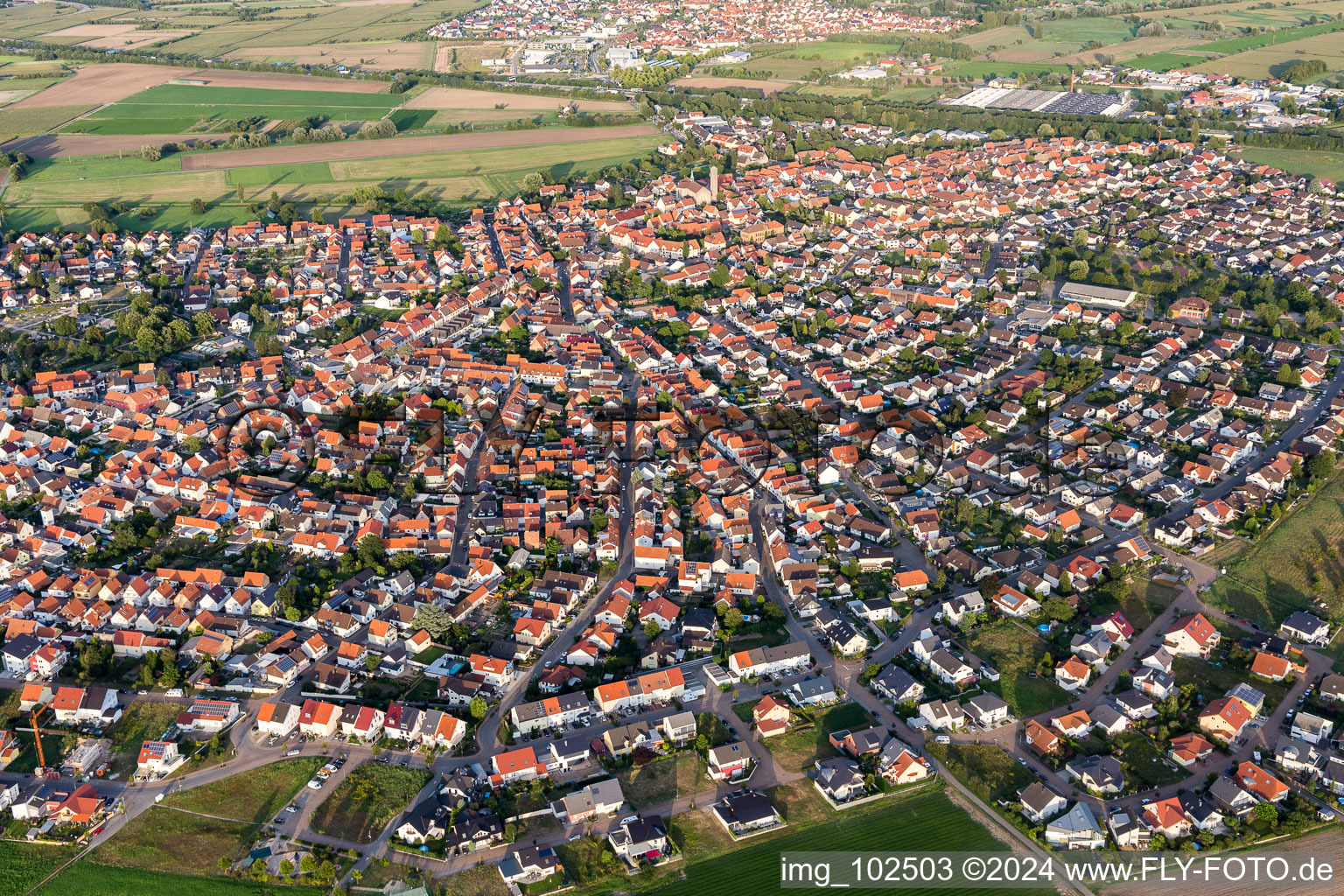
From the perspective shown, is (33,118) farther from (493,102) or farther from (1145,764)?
(1145,764)

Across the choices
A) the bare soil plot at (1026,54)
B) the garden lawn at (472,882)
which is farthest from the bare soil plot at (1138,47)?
the garden lawn at (472,882)

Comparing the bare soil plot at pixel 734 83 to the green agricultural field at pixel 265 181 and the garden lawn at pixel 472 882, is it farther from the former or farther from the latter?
the garden lawn at pixel 472 882

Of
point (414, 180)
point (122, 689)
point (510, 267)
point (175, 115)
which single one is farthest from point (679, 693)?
point (175, 115)

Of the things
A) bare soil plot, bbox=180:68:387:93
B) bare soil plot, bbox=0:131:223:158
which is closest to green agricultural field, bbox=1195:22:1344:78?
bare soil plot, bbox=180:68:387:93

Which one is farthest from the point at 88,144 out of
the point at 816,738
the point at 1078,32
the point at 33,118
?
the point at 1078,32

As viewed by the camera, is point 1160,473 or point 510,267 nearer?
point 1160,473

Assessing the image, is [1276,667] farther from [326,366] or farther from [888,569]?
[326,366]

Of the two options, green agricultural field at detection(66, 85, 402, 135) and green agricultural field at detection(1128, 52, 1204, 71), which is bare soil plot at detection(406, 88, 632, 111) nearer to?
green agricultural field at detection(66, 85, 402, 135)
